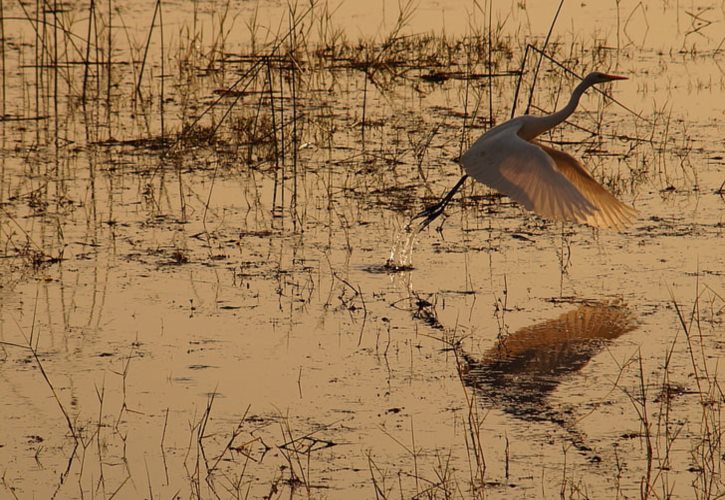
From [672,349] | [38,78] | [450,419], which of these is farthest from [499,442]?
[38,78]

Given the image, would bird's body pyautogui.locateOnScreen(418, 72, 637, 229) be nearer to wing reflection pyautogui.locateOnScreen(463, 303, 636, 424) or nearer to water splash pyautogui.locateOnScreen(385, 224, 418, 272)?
water splash pyautogui.locateOnScreen(385, 224, 418, 272)

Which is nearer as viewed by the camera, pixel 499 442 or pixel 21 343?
pixel 499 442

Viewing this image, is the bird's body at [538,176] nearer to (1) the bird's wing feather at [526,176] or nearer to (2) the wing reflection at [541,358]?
(1) the bird's wing feather at [526,176]

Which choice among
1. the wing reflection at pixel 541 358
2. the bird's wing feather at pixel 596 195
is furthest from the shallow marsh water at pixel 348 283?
the bird's wing feather at pixel 596 195

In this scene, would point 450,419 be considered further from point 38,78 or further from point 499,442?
point 38,78

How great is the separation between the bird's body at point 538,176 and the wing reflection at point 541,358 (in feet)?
1.36

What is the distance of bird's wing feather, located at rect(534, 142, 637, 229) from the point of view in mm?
6341

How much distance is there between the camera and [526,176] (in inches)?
233

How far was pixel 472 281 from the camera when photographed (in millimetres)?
6195

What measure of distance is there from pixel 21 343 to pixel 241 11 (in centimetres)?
680

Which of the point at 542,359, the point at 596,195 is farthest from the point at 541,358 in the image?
the point at 596,195

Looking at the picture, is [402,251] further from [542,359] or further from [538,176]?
[542,359]

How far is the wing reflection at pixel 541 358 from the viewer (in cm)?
488

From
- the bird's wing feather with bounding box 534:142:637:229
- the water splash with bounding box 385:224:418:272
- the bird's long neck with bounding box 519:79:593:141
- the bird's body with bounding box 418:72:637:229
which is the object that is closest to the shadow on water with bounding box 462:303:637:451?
the bird's body with bounding box 418:72:637:229
